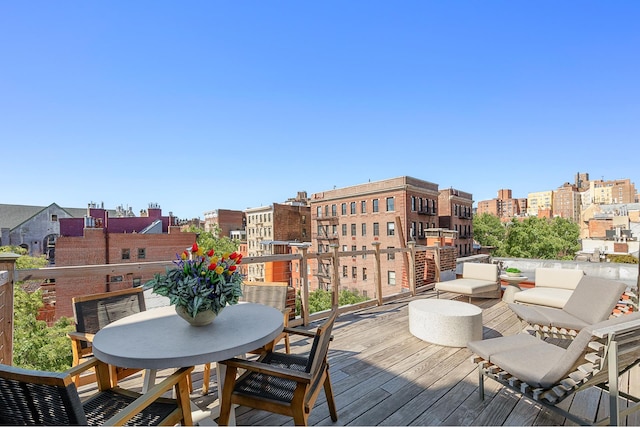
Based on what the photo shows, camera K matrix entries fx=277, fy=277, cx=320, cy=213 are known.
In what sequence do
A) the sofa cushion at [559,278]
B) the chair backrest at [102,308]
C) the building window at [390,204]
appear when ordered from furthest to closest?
the building window at [390,204] < the sofa cushion at [559,278] < the chair backrest at [102,308]

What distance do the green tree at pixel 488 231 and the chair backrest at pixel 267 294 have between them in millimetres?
43923

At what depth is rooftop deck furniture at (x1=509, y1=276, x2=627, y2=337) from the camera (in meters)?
3.15

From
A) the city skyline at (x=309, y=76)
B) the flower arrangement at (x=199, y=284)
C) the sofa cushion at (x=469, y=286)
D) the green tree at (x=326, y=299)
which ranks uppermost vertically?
the city skyline at (x=309, y=76)

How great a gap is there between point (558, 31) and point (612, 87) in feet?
12.5

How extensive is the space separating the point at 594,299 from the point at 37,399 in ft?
16.2

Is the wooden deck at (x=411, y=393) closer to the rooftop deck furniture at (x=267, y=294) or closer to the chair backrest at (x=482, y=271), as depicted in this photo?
the rooftop deck furniture at (x=267, y=294)

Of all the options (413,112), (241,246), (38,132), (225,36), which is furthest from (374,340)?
(241,246)

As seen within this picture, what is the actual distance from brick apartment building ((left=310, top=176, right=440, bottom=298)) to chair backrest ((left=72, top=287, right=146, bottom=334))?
69.1 ft

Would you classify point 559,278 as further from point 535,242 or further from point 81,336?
point 535,242

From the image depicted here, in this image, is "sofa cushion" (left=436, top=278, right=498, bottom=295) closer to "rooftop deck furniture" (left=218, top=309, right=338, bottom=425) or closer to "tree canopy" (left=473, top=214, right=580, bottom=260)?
"rooftop deck furniture" (left=218, top=309, right=338, bottom=425)

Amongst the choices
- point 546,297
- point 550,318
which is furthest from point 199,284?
point 546,297

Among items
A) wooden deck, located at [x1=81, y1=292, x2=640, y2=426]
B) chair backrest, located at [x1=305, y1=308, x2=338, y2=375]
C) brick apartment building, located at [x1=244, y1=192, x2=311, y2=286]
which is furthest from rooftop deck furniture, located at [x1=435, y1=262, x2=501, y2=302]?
brick apartment building, located at [x1=244, y1=192, x2=311, y2=286]

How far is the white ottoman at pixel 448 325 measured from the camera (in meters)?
3.49

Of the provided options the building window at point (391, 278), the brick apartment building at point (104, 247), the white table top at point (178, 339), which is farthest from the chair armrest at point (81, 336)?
the building window at point (391, 278)
